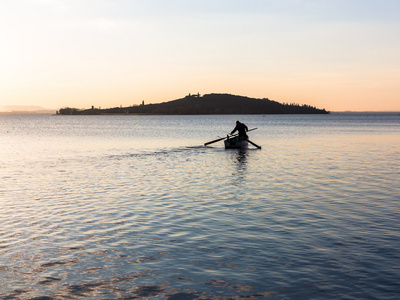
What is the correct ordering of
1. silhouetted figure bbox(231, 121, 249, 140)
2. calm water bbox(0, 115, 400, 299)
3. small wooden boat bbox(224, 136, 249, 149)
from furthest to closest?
small wooden boat bbox(224, 136, 249, 149)
silhouetted figure bbox(231, 121, 249, 140)
calm water bbox(0, 115, 400, 299)

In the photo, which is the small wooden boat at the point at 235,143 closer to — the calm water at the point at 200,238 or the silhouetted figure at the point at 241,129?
the silhouetted figure at the point at 241,129

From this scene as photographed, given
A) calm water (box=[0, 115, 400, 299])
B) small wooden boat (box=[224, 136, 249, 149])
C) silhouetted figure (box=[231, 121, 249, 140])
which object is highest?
silhouetted figure (box=[231, 121, 249, 140])

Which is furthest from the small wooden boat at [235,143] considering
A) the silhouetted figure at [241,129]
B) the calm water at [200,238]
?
the calm water at [200,238]

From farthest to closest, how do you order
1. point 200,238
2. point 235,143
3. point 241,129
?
point 235,143
point 241,129
point 200,238

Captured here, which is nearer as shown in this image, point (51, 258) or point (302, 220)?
point (51, 258)

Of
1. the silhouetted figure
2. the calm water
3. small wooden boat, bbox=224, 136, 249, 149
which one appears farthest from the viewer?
small wooden boat, bbox=224, 136, 249, 149

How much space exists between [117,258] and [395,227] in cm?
943

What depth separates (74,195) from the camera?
20875mm

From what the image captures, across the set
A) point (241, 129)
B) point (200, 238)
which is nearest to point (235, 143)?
point (241, 129)

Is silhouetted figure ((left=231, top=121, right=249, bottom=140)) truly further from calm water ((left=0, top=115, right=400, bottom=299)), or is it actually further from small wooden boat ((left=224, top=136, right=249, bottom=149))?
calm water ((left=0, top=115, right=400, bottom=299))

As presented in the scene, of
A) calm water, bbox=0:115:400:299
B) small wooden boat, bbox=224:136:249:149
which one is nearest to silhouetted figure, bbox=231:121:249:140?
small wooden boat, bbox=224:136:249:149

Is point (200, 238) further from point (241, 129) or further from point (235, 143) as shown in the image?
point (235, 143)

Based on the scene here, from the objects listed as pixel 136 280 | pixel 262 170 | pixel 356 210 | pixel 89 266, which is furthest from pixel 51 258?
pixel 262 170

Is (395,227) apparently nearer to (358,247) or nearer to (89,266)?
(358,247)
